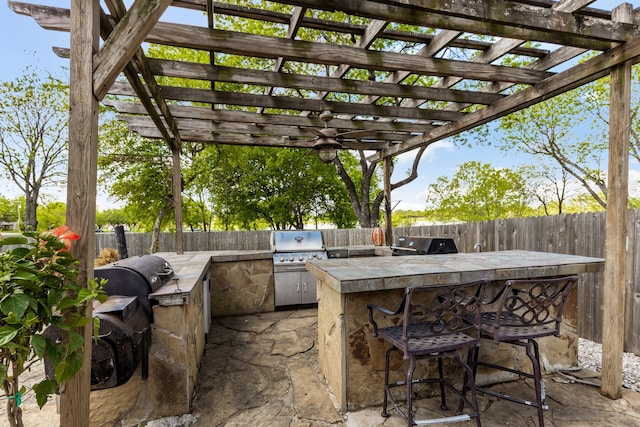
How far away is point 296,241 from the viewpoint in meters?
4.99

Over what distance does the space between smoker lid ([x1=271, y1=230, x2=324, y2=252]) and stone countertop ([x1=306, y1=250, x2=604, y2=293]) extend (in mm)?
2114

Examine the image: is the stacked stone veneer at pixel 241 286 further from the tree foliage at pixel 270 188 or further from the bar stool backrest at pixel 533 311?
the tree foliage at pixel 270 188

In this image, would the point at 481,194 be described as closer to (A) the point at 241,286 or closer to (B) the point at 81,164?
(A) the point at 241,286

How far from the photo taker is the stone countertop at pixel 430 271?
83.4 inches

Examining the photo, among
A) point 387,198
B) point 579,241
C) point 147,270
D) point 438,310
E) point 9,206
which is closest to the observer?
point 438,310

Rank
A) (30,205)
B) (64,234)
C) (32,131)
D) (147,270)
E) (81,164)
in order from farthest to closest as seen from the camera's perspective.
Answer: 1. (30,205)
2. (32,131)
3. (147,270)
4. (81,164)
5. (64,234)

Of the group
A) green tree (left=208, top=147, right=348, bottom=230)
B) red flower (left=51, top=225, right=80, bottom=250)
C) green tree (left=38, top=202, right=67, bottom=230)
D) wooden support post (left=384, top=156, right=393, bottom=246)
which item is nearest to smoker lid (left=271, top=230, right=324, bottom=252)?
wooden support post (left=384, top=156, right=393, bottom=246)

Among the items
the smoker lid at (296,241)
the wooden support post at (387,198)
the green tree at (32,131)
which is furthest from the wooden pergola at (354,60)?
the green tree at (32,131)

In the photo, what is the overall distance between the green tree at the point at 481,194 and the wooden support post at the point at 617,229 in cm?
1056

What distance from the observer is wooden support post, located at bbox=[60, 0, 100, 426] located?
140 cm

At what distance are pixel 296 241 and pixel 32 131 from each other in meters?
10.7

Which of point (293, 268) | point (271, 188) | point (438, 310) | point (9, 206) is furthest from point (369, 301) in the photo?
point (9, 206)

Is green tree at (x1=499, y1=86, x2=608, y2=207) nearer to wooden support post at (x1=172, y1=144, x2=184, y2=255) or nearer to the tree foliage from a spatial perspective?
the tree foliage

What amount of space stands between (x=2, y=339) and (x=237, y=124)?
3.84 metres
